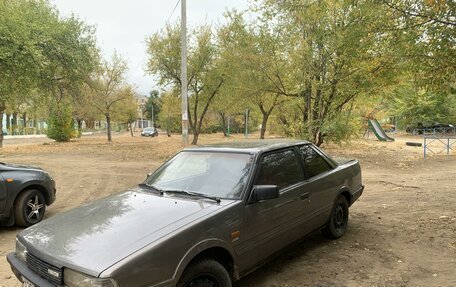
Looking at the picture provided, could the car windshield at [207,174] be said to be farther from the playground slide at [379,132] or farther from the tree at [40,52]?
the playground slide at [379,132]

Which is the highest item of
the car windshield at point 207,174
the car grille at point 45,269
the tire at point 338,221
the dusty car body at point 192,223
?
the car windshield at point 207,174

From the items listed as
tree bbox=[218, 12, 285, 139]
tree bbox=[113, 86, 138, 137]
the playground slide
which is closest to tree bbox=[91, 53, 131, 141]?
tree bbox=[113, 86, 138, 137]

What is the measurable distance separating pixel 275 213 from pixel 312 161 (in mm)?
1308

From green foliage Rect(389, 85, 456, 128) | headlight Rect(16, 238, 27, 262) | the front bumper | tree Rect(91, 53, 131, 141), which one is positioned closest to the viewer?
the front bumper

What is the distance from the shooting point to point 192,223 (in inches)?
124

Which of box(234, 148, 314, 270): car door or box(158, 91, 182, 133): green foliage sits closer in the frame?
box(234, 148, 314, 270): car door

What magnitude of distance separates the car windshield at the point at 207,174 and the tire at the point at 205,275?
73 cm

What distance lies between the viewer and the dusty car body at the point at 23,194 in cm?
590

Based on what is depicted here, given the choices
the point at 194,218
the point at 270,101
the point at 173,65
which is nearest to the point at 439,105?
the point at 270,101

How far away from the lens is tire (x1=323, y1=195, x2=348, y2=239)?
17.4 ft

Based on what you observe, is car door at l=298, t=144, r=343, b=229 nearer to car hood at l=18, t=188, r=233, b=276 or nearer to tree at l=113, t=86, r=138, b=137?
car hood at l=18, t=188, r=233, b=276

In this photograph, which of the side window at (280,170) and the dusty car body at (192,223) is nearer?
the dusty car body at (192,223)

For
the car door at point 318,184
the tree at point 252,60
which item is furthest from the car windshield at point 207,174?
the tree at point 252,60

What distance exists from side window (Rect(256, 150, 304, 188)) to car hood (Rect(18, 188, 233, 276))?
64 centimetres
